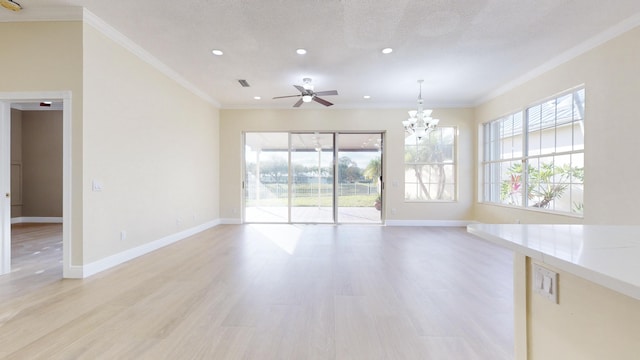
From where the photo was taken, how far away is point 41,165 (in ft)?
23.4

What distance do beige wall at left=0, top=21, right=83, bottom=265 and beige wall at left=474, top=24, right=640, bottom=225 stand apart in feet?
20.7

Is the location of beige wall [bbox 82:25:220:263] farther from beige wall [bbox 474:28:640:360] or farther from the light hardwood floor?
beige wall [bbox 474:28:640:360]

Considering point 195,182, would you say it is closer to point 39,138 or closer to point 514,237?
point 39,138

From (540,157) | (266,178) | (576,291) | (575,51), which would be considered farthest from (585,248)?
(266,178)

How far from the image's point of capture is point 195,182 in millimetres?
5758

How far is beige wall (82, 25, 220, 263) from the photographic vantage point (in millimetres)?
3271

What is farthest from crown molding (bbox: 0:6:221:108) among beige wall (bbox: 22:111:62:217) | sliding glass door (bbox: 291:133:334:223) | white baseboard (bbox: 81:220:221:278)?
beige wall (bbox: 22:111:62:217)

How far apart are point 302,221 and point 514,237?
6.15 metres

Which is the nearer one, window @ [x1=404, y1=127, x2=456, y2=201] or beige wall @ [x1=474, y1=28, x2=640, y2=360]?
beige wall @ [x1=474, y1=28, x2=640, y2=360]

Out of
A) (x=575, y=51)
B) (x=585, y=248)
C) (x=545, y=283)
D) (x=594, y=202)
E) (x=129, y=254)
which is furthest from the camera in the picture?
(x=575, y=51)

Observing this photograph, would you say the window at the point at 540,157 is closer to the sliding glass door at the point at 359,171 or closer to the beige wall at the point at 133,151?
the sliding glass door at the point at 359,171

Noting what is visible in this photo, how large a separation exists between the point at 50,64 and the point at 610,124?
674cm

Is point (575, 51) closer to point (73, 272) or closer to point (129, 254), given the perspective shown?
point (129, 254)

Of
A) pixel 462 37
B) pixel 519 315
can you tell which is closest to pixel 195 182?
pixel 462 37
